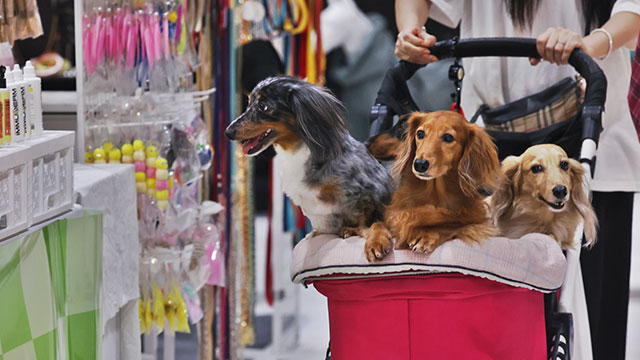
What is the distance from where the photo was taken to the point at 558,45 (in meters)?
1.78

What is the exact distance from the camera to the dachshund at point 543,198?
1503 millimetres

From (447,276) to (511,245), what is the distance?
120 millimetres

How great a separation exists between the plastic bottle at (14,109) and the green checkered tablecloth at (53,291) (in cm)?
19

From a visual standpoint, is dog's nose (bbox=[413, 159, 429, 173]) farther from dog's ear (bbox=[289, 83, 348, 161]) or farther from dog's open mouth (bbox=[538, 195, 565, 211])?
dog's open mouth (bbox=[538, 195, 565, 211])

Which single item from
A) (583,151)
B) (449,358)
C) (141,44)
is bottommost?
(449,358)

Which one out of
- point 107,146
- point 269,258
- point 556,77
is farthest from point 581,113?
point 269,258

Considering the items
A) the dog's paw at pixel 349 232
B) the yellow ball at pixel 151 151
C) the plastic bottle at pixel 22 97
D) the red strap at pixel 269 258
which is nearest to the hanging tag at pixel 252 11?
the red strap at pixel 269 258

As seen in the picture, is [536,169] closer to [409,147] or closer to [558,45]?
[409,147]

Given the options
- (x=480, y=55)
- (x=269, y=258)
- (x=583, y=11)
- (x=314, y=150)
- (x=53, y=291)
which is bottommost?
(x=269, y=258)

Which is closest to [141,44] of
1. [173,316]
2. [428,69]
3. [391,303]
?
[173,316]

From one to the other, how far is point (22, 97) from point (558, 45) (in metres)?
1.15

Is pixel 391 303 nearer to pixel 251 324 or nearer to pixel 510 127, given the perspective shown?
pixel 510 127

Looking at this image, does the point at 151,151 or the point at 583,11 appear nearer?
the point at 583,11

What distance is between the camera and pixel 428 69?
330 cm
